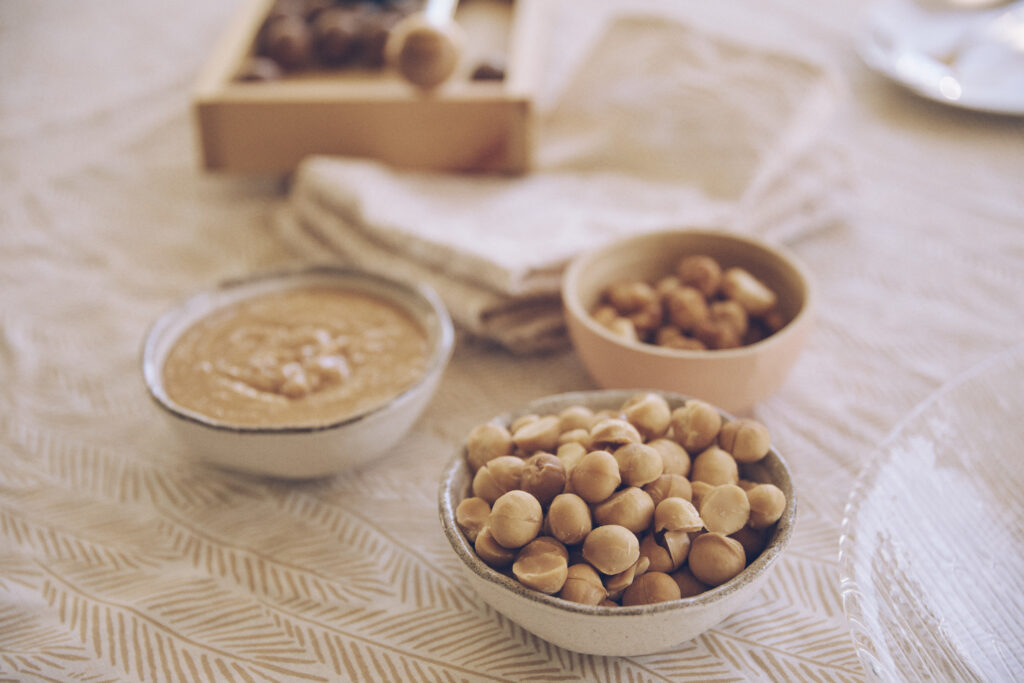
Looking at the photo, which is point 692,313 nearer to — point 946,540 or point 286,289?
point 946,540

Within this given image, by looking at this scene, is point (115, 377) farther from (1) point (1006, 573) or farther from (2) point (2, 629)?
(1) point (1006, 573)

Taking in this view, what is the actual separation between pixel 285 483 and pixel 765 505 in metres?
0.45

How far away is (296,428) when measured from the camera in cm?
68

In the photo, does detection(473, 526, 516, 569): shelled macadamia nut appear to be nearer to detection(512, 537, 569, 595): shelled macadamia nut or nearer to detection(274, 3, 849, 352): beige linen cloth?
detection(512, 537, 569, 595): shelled macadamia nut

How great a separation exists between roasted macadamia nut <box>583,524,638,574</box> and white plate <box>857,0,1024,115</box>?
1.10 metres

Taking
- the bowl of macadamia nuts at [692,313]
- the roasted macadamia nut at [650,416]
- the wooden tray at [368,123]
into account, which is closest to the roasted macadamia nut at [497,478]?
the roasted macadamia nut at [650,416]

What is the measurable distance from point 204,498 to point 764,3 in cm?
154

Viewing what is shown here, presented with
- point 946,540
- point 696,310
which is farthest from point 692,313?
point 946,540

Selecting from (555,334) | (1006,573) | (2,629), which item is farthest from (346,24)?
(1006,573)

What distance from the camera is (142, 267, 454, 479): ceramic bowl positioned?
69cm

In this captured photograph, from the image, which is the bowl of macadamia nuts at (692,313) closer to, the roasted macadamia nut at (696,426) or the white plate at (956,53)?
the roasted macadamia nut at (696,426)

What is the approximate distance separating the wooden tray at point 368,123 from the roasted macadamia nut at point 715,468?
63cm

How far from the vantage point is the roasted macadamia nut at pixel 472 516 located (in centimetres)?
59

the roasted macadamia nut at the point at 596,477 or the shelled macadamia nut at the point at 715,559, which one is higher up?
the roasted macadamia nut at the point at 596,477
